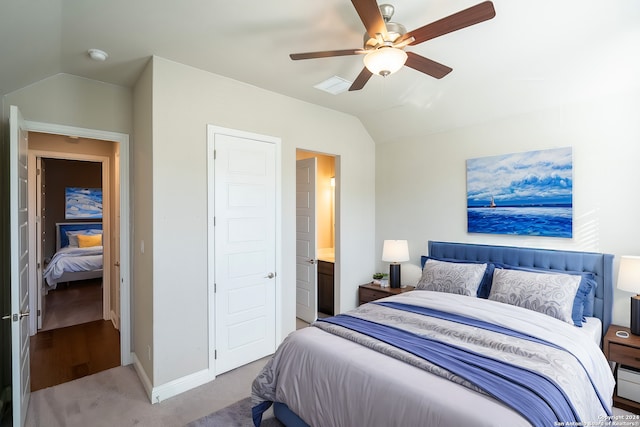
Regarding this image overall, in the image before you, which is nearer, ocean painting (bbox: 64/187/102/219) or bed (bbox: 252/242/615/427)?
bed (bbox: 252/242/615/427)

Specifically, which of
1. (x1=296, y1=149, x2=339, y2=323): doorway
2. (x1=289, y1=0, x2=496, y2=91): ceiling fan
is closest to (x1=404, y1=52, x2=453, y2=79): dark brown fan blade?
(x1=289, y1=0, x2=496, y2=91): ceiling fan

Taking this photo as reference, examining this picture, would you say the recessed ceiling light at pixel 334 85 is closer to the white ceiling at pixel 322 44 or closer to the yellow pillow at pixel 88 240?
the white ceiling at pixel 322 44

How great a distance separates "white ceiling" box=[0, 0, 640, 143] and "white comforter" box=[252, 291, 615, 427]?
6.62 feet

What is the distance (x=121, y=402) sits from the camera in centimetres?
257

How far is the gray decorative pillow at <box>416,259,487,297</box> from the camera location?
304 centimetres

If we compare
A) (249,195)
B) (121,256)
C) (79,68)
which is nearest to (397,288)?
(249,195)

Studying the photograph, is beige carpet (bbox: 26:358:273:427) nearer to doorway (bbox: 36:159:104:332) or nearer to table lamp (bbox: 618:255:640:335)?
doorway (bbox: 36:159:104:332)

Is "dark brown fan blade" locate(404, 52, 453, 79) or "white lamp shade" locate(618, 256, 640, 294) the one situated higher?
"dark brown fan blade" locate(404, 52, 453, 79)

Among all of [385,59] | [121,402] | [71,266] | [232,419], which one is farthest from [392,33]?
[71,266]

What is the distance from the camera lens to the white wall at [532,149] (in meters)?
2.70

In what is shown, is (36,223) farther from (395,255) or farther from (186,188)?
(395,255)

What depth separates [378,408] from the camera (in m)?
1.60

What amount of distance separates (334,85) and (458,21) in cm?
168

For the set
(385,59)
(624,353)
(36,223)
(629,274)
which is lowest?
(624,353)
